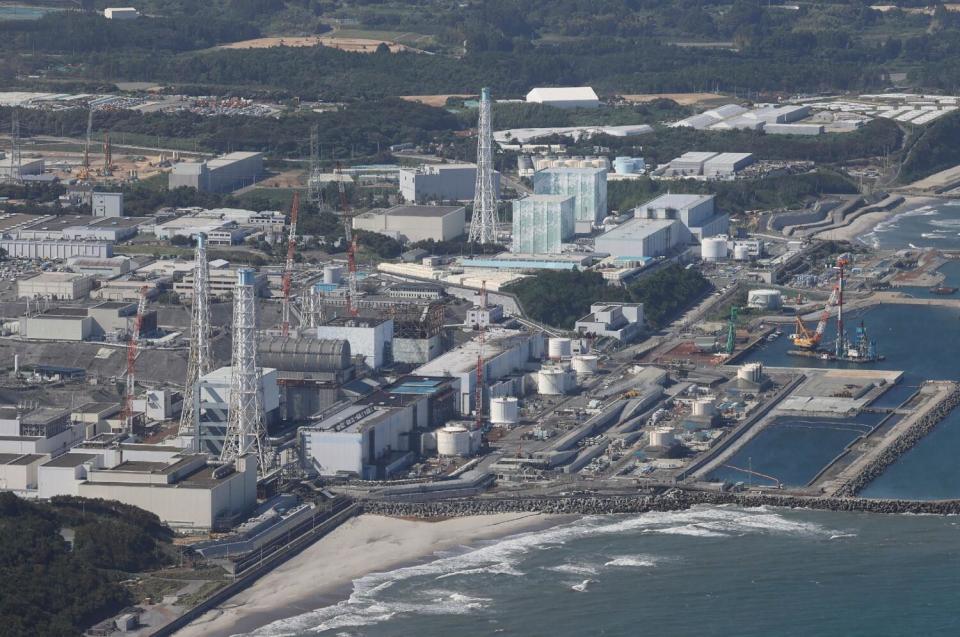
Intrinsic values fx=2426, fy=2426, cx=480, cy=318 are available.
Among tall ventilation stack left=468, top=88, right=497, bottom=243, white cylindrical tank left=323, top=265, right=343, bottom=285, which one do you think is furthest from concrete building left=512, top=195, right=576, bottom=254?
white cylindrical tank left=323, top=265, right=343, bottom=285

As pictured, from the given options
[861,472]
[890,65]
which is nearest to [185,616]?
[861,472]

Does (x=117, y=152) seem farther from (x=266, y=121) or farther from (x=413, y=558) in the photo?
(x=413, y=558)

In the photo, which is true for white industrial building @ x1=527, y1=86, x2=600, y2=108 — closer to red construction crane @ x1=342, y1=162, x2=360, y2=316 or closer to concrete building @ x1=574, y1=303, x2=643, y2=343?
red construction crane @ x1=342, y1=162, x2=360, y2=316

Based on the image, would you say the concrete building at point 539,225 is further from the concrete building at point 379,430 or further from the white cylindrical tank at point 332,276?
the concrete building at point 379,430

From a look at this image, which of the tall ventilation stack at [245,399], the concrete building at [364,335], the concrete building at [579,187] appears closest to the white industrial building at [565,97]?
the concrete building at [579,187]

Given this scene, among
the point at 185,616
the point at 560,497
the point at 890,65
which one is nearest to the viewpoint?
the point at 185,616

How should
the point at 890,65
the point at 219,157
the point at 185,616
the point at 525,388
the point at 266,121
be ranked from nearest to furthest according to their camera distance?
the point at 185,616
the point at 525,388
the point at 219,157
the point at 266,121
the point at 890,65

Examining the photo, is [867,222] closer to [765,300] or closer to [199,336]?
[765,300]
